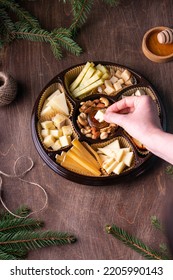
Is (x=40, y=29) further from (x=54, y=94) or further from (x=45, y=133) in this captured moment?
(x=45, y=133)

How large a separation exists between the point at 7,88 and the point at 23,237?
50 centimetres

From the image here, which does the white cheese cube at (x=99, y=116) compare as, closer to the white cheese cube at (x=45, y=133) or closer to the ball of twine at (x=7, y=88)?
the white cheese cube at (x=45, y=133)

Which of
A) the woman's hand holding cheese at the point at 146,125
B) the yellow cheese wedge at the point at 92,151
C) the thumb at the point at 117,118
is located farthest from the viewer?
the yellow cheese wedge at the point at 92,151

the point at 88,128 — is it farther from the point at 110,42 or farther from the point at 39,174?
the point at 110,42

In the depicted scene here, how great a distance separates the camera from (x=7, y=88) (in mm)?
1521

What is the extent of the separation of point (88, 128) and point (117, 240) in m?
0.38

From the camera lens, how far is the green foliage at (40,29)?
165 cm

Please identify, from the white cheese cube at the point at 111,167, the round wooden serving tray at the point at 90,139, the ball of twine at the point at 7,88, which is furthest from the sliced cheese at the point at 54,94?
the white cheese cube at the point at 111,167

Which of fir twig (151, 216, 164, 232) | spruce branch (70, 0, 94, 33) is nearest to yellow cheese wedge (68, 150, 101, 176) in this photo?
fir twig (151, 216, 164, 232)

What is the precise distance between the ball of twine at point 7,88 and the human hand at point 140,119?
388 mm

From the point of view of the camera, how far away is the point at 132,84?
5.20 ft

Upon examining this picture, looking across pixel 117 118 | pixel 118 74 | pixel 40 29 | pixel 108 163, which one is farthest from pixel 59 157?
pixel 40 29

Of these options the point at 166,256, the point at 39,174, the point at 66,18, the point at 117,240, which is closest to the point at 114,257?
the point at 117,240

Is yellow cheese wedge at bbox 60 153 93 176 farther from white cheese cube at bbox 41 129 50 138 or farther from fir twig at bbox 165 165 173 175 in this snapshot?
fir twig at bbox 165 165 173 175
